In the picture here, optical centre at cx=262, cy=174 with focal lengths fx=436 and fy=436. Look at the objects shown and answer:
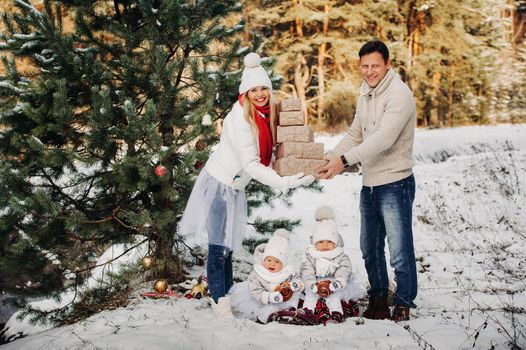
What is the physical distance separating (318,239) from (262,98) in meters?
1.34

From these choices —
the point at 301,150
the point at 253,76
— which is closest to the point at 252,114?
the point at 253,76

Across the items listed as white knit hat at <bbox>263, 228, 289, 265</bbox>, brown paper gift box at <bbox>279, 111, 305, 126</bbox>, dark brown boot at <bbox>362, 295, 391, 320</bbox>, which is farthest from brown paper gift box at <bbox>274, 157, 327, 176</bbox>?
dark brown boot at <bbox>362, 295, 391, 320</bbox>

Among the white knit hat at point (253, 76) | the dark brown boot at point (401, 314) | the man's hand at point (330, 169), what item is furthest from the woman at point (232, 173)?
the dark brown boot at point (401, 314)

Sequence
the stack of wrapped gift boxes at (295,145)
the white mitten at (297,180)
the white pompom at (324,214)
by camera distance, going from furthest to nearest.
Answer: the white pompom at (324,214), the stack of wrapped gift boxes at (295,145), the white mitten at (297,180)

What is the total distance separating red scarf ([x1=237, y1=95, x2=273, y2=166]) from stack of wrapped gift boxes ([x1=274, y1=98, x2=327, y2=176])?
0.52 ft

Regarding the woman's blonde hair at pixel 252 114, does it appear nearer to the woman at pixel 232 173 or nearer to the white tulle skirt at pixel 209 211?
the woman at pixel 232 173

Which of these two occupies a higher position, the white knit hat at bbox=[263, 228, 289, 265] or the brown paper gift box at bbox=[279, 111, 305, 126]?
the brown paper gift box at bbox=[279, 111, 305, 126]

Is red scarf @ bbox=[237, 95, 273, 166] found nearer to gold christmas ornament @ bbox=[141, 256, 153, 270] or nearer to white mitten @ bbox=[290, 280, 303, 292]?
white mitten @ bbox=[290, 280, 303, 292]

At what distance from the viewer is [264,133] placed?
3717 mm

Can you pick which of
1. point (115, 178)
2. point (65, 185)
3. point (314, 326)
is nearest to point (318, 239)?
point (314, 326)

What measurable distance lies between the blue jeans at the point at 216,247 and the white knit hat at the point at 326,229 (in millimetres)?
854

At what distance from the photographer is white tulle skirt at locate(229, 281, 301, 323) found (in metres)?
3.80

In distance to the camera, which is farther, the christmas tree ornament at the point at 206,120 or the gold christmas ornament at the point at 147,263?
the gold christmas ornament at the point at 147,263

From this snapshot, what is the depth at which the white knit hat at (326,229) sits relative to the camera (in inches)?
154
